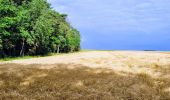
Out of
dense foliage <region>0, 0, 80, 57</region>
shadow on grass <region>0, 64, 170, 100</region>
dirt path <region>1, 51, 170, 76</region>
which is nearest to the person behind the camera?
shadow on grass <region>0, 64, 170, 100</region>

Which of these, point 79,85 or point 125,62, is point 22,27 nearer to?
point 125,62

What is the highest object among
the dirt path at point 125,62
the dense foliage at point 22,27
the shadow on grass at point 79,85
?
the dense foliage at point 22,27

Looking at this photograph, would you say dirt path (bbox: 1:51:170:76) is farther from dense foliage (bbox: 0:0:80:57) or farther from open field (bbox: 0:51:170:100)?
dense foliage (bbox: 0:0:80:57)

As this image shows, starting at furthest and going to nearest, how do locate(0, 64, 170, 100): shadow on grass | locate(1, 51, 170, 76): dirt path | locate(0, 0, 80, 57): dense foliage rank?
1. locate(0, 0, 80, 57): dense foliage
2. locate(1, 51, 170, 76): dirt path
3. locate(0, 64, 170, 100): shadow on grass

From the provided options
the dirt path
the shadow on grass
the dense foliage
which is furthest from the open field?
the dense foliage

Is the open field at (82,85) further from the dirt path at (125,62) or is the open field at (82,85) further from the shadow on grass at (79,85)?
the dirt path at (125,62)

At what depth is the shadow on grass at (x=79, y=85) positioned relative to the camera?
13.1 metres

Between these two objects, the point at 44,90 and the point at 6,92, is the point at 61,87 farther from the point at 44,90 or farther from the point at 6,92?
the point at 6,92

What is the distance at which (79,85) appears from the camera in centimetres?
1477

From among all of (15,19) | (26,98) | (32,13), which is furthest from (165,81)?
(32,13)

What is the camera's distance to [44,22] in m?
95.1

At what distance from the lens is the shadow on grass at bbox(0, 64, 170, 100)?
516 inches

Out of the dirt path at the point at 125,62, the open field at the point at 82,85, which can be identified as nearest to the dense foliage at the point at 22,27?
the dirt path at the point at 125,62

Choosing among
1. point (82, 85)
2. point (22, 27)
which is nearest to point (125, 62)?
point (82, 85)
